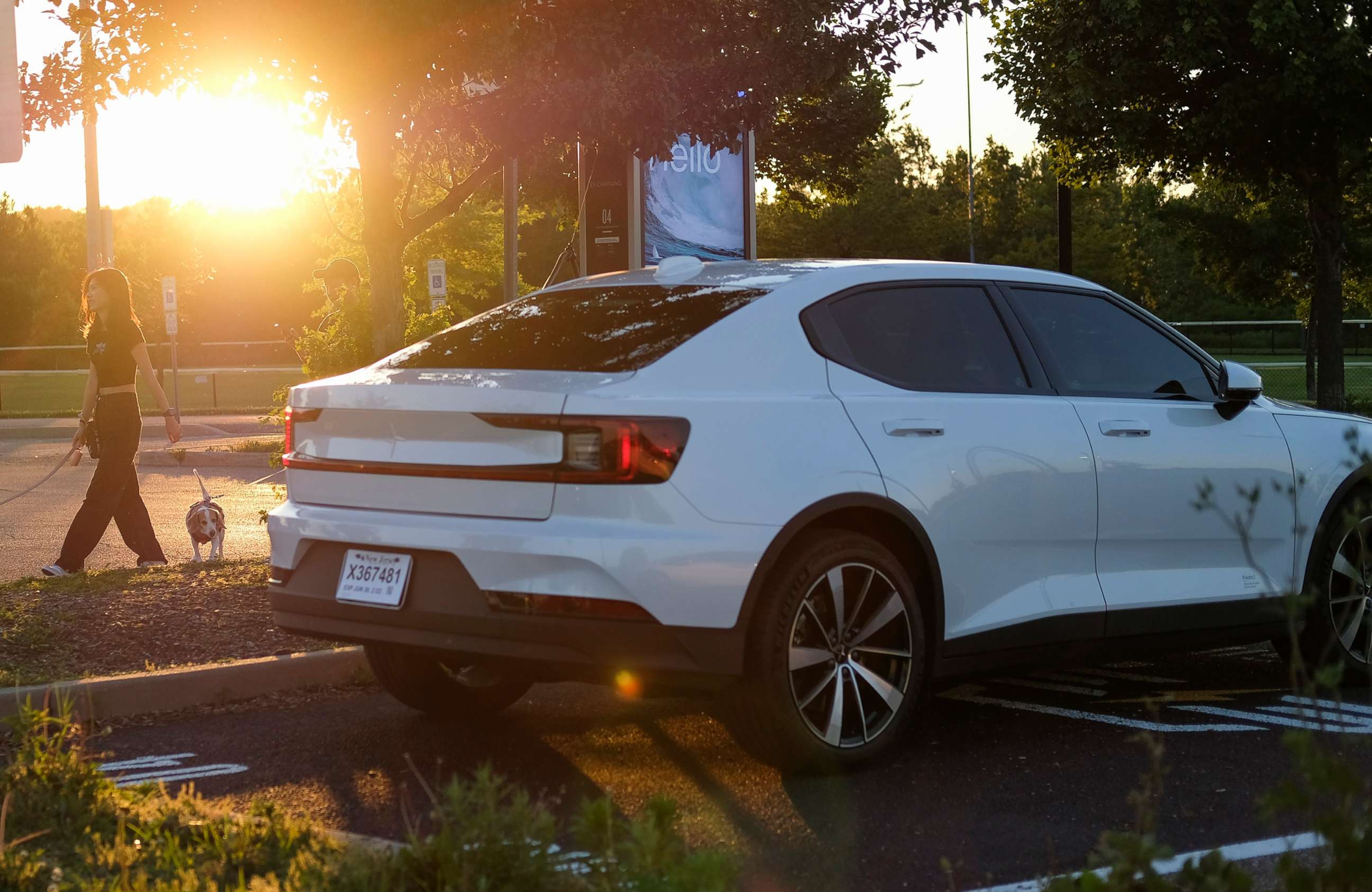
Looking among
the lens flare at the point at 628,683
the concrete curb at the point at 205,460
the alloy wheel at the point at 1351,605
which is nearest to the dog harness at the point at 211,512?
the lens flare at the point at 628,683

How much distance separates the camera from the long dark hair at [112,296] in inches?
402

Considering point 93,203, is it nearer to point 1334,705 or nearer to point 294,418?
point 294,418

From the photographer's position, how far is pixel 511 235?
12586 millimetres

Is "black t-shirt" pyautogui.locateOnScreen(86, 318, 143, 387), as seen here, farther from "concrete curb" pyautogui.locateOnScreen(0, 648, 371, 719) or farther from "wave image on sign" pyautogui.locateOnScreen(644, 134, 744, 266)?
"wave image on sign" pyautogui.locateOnScreen(644, 134, 744, 266)

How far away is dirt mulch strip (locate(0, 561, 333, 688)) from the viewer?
6934 mm

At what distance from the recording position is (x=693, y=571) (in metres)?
4.89

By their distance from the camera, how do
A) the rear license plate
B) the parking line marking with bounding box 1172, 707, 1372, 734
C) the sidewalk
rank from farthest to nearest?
1. the sidewalk
2. the parking line marking with bounding box 1172, 707, 1372, 734
3. the rear license plate

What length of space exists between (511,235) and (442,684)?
680 cm

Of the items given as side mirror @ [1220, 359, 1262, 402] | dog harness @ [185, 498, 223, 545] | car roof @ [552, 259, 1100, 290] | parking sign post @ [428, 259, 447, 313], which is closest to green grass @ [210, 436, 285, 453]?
parking sign post @ [428, 259, 447, 313]

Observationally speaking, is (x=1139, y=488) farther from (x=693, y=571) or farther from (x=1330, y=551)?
(x=693, y=571)

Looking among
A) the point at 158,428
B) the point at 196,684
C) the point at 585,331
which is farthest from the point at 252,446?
the point at 585,331

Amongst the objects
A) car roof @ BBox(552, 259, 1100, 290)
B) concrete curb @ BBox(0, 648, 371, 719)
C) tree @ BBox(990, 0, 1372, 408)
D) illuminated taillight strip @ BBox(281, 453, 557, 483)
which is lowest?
concrete curb @ BBox(0, 648, 371, 719)

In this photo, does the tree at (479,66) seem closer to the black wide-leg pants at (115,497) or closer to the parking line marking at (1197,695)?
the black wide-leg pants at (115,497)

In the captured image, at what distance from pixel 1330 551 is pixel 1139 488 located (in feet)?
4.16
